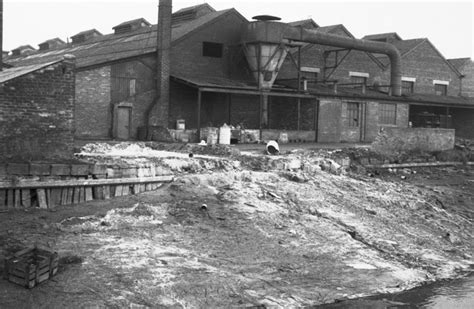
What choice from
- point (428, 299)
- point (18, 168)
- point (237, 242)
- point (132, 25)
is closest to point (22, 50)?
point (132, 25)

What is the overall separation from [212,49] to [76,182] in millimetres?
19424

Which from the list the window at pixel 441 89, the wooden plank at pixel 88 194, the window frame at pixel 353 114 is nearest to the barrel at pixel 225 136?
the window frame at pixel 353 114

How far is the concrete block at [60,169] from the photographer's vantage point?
10953mm

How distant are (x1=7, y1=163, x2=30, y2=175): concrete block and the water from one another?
603 cm

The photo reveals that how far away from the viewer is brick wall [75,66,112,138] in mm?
24625

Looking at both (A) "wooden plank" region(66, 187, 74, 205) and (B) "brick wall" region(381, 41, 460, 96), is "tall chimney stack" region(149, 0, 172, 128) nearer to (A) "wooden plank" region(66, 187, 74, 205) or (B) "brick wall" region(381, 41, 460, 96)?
(A) "wooden plank" region(66, 187, 74, 205)

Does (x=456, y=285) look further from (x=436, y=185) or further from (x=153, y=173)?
(x=436, y=185)

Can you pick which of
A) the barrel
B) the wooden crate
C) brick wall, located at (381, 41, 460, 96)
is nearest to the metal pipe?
brick wall, located at (381, 41, 460, 96)

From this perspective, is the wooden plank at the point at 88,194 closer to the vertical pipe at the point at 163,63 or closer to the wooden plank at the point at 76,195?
the wooden plank at the point at 76,195

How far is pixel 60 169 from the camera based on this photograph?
36.2 feet

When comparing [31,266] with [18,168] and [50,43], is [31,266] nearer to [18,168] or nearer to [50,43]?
[18,168]

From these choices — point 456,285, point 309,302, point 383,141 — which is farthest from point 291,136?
point 309,302

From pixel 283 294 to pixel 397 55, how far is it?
94.1ft

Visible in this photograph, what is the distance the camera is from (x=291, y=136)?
2856 centimetres
